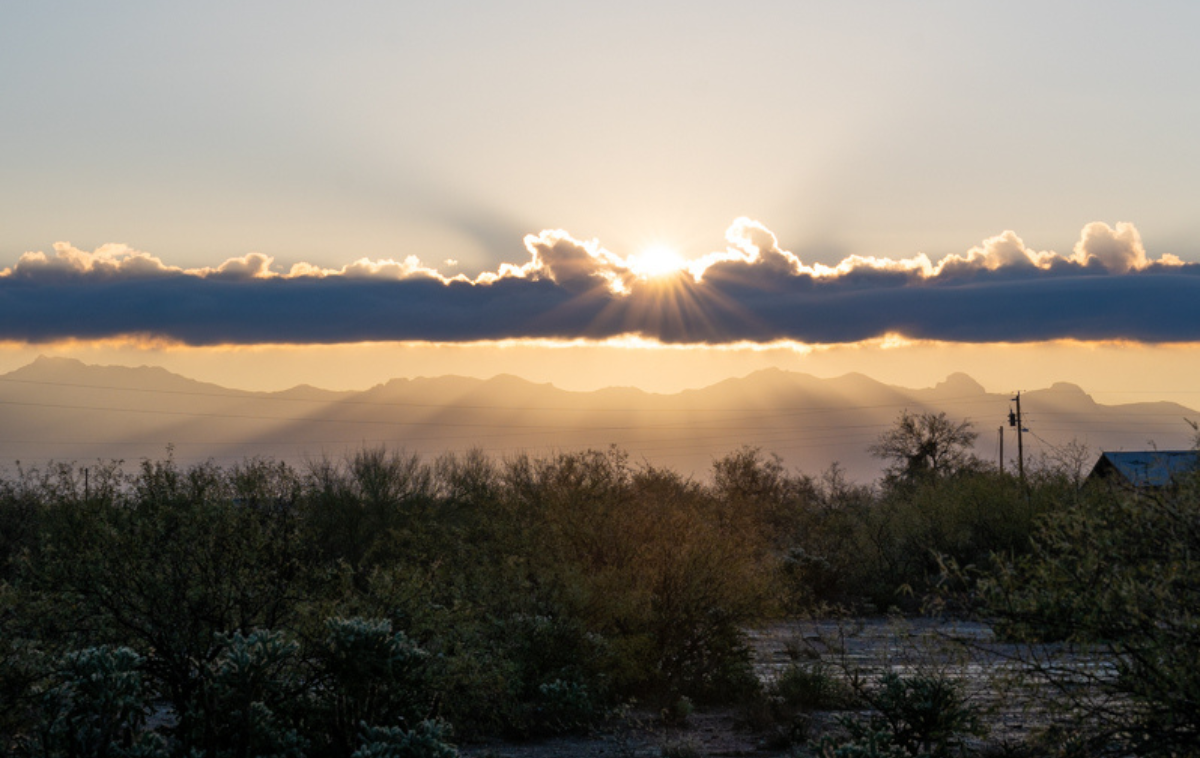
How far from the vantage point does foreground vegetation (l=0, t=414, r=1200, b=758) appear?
8.73 metres

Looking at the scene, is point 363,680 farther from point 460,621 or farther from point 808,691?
point 808,691

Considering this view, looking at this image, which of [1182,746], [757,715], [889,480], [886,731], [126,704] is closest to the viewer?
[1182,746]

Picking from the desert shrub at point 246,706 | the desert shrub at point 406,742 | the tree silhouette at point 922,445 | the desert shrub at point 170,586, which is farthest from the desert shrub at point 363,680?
the tree silhouette at point 922,445

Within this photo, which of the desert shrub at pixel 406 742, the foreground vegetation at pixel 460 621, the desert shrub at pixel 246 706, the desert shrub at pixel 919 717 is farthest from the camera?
the desert shrub at pixel 919 717

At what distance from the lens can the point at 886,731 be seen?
Result: 11.8 meters

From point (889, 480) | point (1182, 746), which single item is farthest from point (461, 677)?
point (889, 480)

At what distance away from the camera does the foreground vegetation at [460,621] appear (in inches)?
344

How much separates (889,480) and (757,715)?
61335 mm

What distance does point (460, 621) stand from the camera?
13.3 meters

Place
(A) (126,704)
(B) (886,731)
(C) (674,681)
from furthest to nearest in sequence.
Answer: (C) (674,681)
(B) (886,731)
(A) (126,704)

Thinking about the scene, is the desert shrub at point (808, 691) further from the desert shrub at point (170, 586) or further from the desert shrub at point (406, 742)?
the desert shrub at point (406, 742)

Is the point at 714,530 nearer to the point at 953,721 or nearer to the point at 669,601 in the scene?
the point at 669,601

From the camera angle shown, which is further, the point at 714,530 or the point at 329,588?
the point at 714,530

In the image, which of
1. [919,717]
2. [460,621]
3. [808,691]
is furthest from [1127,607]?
[808,691]
